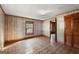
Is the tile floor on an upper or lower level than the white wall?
lower

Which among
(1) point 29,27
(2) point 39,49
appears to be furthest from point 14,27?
(2) point 39,49

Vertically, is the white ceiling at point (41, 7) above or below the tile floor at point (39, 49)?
above

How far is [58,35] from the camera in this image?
21.0 feet

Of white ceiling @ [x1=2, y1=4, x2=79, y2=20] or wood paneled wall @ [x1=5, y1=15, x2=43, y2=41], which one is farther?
wood paneled wall @ [x1=5, y1=15, x2=43, y2=41]

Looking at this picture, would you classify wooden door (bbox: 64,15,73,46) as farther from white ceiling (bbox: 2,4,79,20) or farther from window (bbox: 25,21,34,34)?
window (bbox: 25,21,34,34)

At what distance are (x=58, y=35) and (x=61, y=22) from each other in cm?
104

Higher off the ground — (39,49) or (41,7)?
(41,7)

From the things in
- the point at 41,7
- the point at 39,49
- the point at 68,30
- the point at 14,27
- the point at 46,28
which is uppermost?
the point at 41,7

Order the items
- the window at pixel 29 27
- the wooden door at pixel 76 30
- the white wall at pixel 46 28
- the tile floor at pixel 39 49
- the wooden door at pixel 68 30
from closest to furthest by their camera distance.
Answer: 1. the tile floor at pixel 39 49
2. the wooden door at pixel 76 30
3. the wooden door at pixel 68 30
4. the window at pixel 29 27
5. the white wall at pixel 46 28

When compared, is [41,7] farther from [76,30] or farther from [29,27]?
[29,27]

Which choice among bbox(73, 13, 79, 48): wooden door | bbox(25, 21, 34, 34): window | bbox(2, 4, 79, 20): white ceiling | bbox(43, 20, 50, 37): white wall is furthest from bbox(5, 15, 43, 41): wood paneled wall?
bbox(73, 13, 79, 48): wooden door

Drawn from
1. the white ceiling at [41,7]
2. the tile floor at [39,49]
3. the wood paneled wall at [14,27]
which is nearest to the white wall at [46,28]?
the wood paneled wall at [14,27]

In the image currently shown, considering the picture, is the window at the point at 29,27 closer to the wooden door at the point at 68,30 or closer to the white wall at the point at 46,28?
the white wall at the point at 46,28

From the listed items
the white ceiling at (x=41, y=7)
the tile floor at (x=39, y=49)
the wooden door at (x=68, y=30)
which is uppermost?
the white ceiling at (x=41, y=7)
